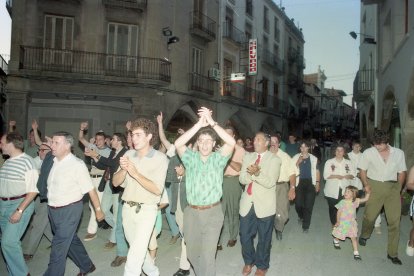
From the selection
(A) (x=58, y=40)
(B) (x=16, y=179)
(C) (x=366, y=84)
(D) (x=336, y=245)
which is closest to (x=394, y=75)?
(C) (x=366, y=84)

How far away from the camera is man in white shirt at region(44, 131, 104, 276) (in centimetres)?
411

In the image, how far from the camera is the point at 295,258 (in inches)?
229

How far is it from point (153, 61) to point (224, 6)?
Answer: 881 cm

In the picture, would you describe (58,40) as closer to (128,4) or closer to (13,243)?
(128,4)

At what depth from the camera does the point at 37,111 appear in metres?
16.6

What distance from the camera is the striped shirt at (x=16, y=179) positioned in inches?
174

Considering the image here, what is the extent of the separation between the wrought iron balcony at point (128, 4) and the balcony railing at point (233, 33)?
7310 millimetres

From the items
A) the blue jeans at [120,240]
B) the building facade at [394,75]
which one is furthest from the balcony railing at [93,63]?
the blue jeans at [120,240]

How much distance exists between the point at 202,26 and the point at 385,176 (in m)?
16.2

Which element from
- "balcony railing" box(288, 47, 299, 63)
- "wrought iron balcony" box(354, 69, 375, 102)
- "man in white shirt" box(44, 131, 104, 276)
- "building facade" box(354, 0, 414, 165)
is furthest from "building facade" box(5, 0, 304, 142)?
"balcony railing" box(288, 47, 299, 63)

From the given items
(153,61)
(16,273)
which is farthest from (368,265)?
(153,61)

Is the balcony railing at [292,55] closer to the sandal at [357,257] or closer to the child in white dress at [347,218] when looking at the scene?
the child in white dress at [347,218]

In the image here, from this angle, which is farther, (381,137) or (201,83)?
(201,83)

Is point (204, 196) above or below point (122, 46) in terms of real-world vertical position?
below
